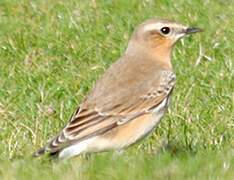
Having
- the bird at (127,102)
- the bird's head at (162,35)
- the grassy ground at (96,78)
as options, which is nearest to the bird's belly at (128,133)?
the bird at (127,102)

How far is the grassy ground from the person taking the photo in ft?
23.9

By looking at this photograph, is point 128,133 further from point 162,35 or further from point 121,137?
point 162,35

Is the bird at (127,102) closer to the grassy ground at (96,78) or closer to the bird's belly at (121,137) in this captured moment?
the bird's belly at (121,137)

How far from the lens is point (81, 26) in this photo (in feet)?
44.0

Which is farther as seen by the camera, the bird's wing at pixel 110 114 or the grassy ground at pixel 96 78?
the bird's wing at pixel 110 114

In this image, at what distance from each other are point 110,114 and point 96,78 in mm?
3206

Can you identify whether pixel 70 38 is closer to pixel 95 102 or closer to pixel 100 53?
pixel 100 53

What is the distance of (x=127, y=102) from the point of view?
8.58m

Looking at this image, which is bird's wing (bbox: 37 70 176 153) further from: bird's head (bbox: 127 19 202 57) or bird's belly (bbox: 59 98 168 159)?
bird's head (bbox: 127 19 202 57)

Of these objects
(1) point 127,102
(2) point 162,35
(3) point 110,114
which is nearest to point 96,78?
(2) point 162,35

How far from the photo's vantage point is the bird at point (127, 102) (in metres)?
8.12

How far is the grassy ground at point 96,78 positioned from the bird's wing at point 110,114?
0.31 m

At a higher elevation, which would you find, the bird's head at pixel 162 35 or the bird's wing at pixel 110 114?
the bird's head at pixel 162 35

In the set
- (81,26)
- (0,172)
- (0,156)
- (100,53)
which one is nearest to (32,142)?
(0,156)
